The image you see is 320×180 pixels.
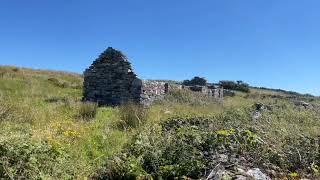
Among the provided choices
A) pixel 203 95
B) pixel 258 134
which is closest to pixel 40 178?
pixel 258 134

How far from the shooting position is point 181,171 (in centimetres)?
766

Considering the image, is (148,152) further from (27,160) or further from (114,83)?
(114,83)

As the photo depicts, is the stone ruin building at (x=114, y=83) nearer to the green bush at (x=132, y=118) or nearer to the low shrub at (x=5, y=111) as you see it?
the green bush at (x=132, y=118)

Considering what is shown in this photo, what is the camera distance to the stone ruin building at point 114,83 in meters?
23.1

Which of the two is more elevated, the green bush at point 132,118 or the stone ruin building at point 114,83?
the stone ruin building at point 114,83

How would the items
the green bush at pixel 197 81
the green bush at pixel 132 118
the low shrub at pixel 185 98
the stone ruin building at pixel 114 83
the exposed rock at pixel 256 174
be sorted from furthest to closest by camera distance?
the green bush at pixel 197 81
the low shrub at pixel 185 98
the stone ruin building at pixel 114 83
the green bush at pixel 132 118
the exposed rock at pixel 256 174

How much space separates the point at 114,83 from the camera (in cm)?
2370

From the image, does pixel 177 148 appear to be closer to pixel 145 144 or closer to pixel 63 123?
pixel 145 144

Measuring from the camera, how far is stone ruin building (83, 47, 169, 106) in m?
23.1

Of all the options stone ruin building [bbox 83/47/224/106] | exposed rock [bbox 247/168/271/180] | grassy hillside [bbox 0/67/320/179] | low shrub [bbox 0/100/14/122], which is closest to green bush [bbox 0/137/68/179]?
grassy hillside [bbox 0/67/320/179]

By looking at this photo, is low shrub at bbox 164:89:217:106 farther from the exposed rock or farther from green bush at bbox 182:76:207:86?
the exposed rock

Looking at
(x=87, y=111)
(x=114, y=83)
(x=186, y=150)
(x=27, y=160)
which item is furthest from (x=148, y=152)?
(x=114, y=83)

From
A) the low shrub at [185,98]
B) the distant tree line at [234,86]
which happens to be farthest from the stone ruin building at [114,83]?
the distant tree line at [234,86]

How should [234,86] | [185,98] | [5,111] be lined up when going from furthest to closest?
[234,86], [185,98], [5,111]
